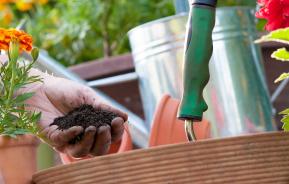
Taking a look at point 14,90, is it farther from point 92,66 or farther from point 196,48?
point 92,66

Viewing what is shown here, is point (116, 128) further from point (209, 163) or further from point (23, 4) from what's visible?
point (23, 4)

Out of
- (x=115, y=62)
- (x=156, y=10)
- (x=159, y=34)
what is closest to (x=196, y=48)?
(x=159, y=34)

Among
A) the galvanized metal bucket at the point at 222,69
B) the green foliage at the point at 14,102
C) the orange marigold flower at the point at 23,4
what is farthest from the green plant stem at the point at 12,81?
the orange marigold flower at the point at 23,4

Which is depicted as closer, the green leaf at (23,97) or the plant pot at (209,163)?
the plant pot at (209,163)

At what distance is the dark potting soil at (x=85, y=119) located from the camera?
3.93ft

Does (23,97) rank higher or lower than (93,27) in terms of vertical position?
higher

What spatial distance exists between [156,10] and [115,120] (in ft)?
11.1

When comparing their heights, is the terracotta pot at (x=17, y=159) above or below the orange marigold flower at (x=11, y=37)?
below

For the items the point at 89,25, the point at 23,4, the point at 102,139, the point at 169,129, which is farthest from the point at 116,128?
the point at 23,4

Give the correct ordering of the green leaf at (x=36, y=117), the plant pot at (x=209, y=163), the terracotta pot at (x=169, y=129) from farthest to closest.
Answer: the terracotta pot at (x=169, y=129)
the green leaf at (x=36, y=117)
the plant pot at (x=209, y=163)

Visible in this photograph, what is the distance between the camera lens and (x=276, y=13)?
1.17 metres

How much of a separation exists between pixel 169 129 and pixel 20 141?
3.00 feet

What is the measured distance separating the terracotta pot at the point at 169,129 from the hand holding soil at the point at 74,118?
68cm

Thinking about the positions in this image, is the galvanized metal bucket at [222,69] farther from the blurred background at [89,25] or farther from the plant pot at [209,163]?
the plant pot at [209,163]
